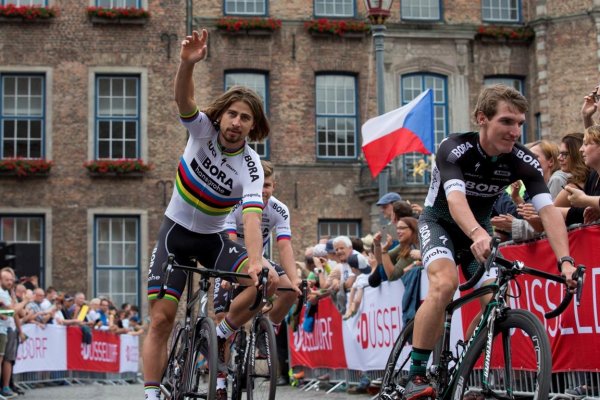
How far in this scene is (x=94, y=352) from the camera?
91.2ft

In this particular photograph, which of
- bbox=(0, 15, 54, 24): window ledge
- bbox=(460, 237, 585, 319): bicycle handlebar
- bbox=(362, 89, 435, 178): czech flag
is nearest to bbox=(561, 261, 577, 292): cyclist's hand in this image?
bbox=(460, 237, 585, 319): bicycle handlebar

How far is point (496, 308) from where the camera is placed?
22.9 ft

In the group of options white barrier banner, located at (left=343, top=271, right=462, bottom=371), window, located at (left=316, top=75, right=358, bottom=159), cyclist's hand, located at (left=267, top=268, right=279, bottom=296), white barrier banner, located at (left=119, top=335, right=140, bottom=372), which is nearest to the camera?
cyclist's hand, located at (left=267, top=268, right=279, bottom=296)

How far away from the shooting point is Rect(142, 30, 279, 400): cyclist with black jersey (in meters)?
8.54

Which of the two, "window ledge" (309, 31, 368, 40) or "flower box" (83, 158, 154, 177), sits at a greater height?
"window ledge" (309, 31, 368, 40)

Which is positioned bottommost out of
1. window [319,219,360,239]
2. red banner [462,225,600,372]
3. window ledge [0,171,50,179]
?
red banner [462,225,600,372]

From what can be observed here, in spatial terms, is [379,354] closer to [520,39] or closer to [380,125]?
[380,125]

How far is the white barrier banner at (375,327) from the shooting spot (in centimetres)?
1459

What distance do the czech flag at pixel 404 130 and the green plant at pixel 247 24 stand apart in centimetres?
1330

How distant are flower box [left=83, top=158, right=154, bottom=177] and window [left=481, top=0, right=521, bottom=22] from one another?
35.9 ft

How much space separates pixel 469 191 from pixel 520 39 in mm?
28426

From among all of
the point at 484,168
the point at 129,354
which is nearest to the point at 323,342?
the point at 484,168

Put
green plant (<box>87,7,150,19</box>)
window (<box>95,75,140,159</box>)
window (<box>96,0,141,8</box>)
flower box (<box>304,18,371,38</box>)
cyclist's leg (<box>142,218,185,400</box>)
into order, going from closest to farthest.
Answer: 1. cyclist's leg (<box>142,218,185,400</box>)
2. green plant (<box>87,7,150,19</box>)
3. window (<box>95,75,140,159</box>)
4. window (<box>96,0,141,8</box>)
5. flower box (<box>304,18,371,38</box>)

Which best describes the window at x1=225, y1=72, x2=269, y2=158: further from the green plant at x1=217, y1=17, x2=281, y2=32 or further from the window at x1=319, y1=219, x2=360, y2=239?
the window at x1=319, y1=219, x2=360, y2=239
